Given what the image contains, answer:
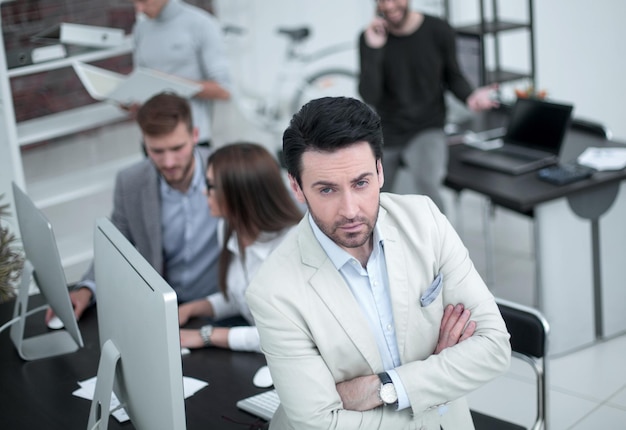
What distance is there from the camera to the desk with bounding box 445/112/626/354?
374 cm

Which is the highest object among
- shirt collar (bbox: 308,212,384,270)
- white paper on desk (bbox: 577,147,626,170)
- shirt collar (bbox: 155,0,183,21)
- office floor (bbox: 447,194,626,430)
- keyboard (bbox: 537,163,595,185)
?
shirt collar (bbox: 155,0,183,21)

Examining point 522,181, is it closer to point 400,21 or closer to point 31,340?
point 400,21

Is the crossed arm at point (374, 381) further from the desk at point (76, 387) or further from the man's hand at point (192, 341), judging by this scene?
the man's hand at point (192, 341)

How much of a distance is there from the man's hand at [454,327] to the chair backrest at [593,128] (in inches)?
103

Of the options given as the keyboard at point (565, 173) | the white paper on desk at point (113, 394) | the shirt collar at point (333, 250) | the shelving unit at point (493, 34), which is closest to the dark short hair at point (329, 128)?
the shirt collar at point (333, 250)

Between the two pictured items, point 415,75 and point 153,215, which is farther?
point 415,75

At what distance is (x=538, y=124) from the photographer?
409cm

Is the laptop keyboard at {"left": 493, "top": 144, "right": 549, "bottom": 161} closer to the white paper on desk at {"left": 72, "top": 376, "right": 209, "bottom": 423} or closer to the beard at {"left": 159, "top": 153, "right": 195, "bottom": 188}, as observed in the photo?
the beard at {"left": 159, "top": 153, "right": 195, "bottom": 188}

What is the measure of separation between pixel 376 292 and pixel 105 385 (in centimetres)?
62

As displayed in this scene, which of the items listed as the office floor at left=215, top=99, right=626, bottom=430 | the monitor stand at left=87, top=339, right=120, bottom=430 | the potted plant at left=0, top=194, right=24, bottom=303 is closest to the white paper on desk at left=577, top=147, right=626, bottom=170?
the office floor at left=215, top=99, right=626, bottom=430

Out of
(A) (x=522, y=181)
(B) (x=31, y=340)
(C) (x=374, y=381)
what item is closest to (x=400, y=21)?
(A) (x=522, y=181)

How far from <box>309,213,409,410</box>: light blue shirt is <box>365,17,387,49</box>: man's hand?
2.51 m

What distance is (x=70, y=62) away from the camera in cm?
431

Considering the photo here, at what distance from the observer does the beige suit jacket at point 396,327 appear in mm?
1796
